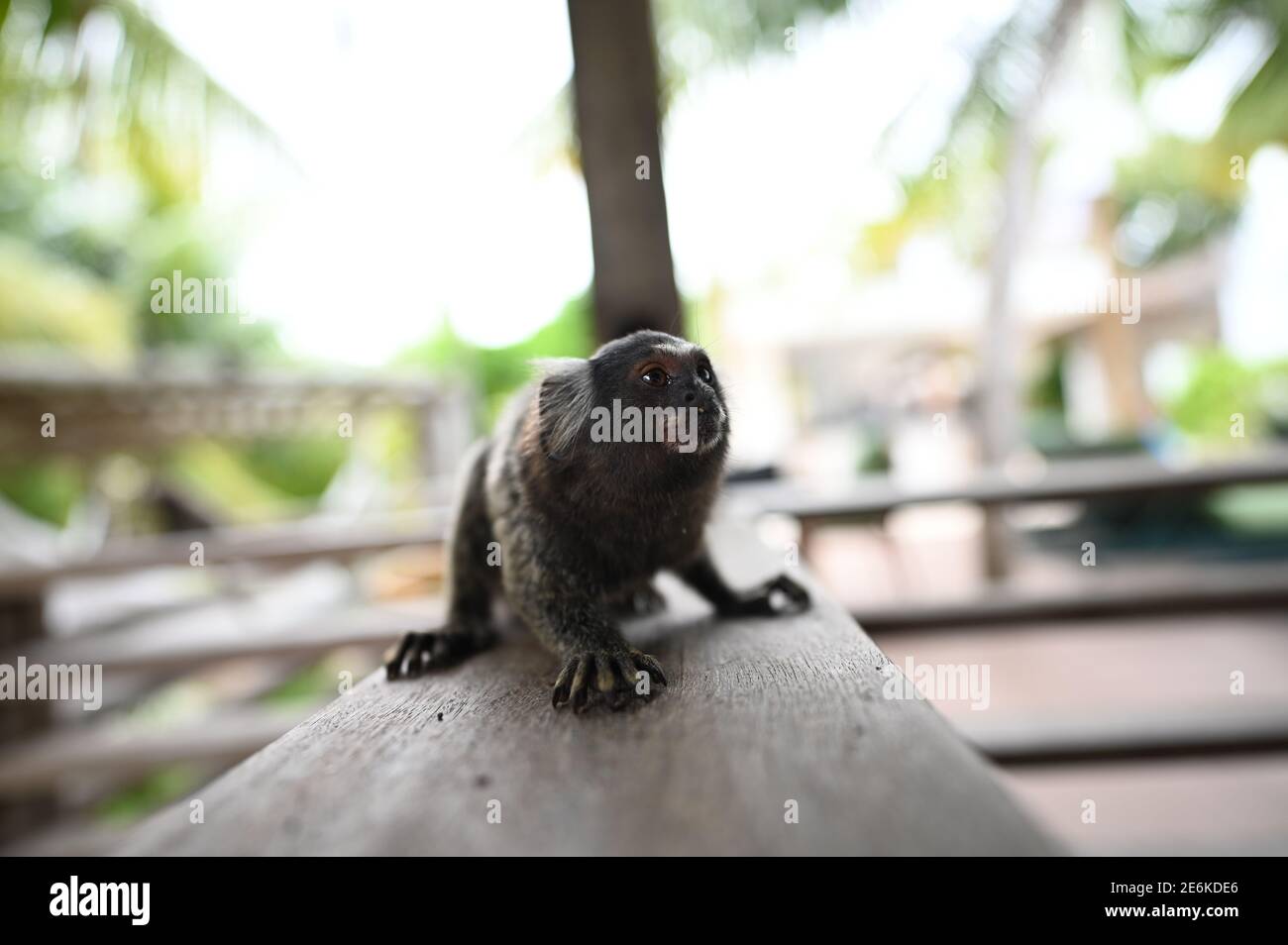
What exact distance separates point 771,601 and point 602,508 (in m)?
0.51

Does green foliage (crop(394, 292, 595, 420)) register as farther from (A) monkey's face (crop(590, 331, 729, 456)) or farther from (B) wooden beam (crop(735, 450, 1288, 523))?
(A) monkey's face (crop(590, 331, 729, 456))

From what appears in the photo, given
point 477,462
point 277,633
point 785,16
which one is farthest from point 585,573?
point 785,16

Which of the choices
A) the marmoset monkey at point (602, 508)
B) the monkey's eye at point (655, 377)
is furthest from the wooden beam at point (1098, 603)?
the monkey's eye at point (655, 377)

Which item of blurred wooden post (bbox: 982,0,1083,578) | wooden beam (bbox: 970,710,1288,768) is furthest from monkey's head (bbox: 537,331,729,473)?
blurred wooden post (bbox: 982,0,1083,578)

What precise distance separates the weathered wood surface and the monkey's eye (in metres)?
0.45

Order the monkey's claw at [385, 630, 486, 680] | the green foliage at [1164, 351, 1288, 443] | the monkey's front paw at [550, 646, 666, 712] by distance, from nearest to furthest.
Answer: the monkey's front paw at [550, 646, 666, 712]
the monkey's claw at [385, 630, 486, 680]
the green foliage at [1164, 351, 1288, 443]

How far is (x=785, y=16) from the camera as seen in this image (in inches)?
340

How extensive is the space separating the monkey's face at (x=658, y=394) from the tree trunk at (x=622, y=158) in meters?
1.21

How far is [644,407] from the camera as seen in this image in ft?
3.88

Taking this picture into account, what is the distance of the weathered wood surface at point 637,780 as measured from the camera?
667 mm

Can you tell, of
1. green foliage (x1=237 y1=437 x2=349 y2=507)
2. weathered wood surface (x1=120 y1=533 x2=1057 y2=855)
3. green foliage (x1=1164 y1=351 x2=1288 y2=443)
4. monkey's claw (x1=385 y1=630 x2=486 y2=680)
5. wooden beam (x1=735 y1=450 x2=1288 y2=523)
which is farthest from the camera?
green foliage (x1=237 y1=437 x2=349 y2=507)

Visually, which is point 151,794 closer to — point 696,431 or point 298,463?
point 696,431

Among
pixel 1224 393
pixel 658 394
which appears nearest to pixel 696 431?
pixel 658 394

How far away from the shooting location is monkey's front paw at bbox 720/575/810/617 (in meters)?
1.57
